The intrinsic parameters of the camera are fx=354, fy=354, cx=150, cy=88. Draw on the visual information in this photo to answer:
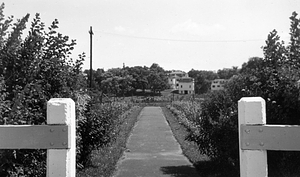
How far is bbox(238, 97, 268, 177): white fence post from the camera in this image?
7.29 feet

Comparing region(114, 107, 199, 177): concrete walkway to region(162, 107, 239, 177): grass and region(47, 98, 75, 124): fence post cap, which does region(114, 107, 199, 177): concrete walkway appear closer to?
region(162, 107, 239, 177): grass

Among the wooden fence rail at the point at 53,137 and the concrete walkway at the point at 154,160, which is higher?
the wooden fence rail at the point at 53,137

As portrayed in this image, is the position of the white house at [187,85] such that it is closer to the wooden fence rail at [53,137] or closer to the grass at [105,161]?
the grass at [105,161]

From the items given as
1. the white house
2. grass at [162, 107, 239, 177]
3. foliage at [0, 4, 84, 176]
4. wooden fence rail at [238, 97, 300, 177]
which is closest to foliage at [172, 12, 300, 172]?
grass at [162, 107, 239, 177]

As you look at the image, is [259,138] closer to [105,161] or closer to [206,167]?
[206,167]

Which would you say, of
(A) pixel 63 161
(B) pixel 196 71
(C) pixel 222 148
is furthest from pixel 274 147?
(B) pixel 196 71

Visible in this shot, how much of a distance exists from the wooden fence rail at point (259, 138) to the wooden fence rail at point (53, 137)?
1118mm

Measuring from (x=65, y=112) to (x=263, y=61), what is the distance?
6.09 m

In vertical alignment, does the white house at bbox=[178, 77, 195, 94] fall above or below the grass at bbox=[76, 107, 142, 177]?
above

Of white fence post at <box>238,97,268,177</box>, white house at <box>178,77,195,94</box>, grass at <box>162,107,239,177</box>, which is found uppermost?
white house at <box>178,77,195,94</box>

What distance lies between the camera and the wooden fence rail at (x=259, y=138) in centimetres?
221

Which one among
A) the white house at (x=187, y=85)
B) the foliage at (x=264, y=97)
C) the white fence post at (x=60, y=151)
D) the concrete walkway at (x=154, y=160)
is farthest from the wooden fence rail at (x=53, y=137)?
the white house at (x=187, y=85)

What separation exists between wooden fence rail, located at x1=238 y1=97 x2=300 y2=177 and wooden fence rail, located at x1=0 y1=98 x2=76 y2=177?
3.67 ft

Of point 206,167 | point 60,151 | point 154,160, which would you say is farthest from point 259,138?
point 154,160
